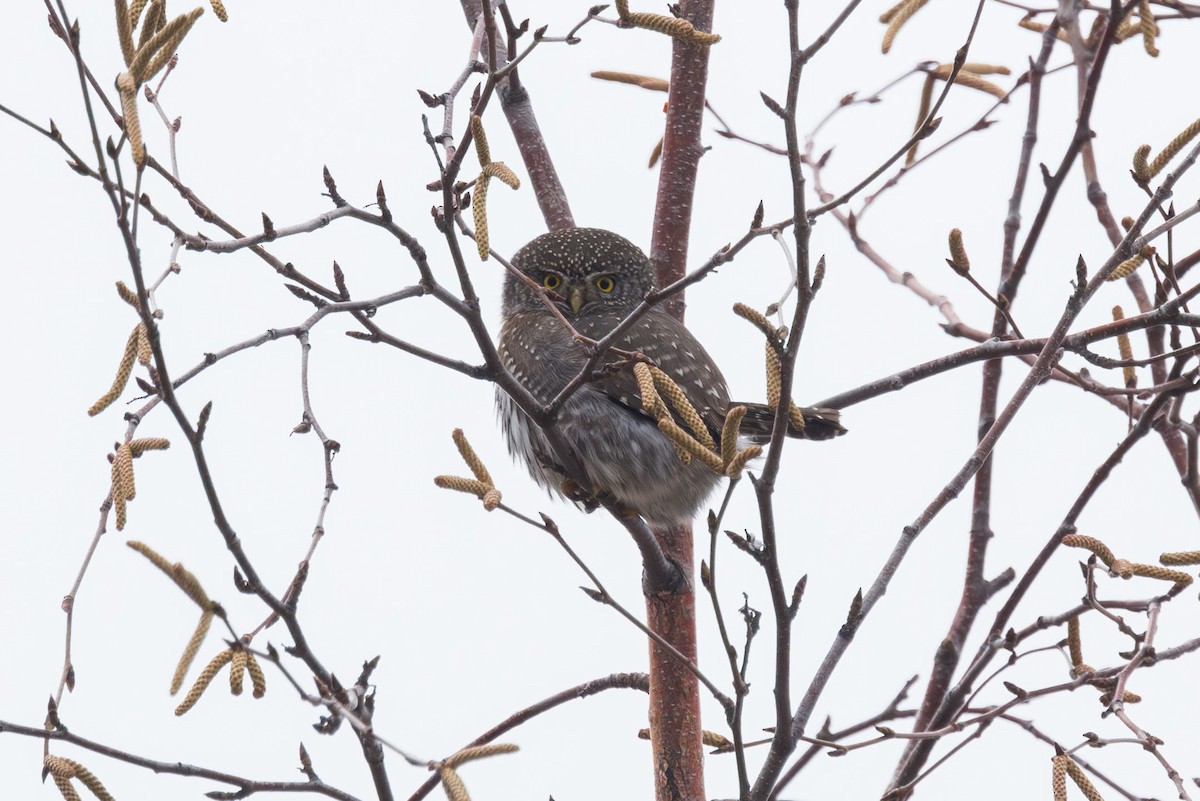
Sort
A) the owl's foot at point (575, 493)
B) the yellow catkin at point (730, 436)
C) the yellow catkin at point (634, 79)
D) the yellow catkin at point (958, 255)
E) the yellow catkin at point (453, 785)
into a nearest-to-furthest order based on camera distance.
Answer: the yellow catkin at point (453, 785), the yellow catkin at point (730, 436), the yellow catkin at point (958, 255), the owl's foot at point (575, 493), the yellow catkin at point (634, 79)

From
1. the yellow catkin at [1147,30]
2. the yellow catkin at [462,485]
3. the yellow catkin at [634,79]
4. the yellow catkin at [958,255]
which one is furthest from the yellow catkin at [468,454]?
the yellow catkin at [634,79]

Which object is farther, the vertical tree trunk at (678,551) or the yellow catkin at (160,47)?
the vertical tree trunk at (678,551)

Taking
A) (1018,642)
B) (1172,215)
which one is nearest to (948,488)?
(1018,642)

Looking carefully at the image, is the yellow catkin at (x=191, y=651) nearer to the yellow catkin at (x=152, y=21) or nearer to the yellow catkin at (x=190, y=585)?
the yellow catkin at (x=190, y=585)

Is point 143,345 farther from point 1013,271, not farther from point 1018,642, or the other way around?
point 1013,271

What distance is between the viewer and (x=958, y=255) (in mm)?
2871

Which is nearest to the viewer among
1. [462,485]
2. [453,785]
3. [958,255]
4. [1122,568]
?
[453,785]

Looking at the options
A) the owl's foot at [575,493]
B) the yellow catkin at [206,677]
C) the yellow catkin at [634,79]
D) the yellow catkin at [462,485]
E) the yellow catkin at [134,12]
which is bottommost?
the yellow catkin at [206,677]

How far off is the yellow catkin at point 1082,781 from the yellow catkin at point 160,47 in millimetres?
2025

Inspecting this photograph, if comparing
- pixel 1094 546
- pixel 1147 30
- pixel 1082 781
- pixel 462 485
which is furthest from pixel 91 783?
pixel 1147 30

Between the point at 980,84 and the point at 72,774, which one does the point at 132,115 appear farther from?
the point at 980,84

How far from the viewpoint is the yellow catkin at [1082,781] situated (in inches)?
97.6

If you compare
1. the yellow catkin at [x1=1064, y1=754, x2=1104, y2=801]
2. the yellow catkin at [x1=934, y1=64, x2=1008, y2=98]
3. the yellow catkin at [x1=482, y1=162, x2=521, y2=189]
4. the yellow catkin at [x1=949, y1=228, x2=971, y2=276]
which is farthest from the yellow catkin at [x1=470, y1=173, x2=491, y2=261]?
the yellow catkin at [x1=934, y1=64, x2=1008, y2=98]

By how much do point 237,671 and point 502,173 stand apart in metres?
0.99
